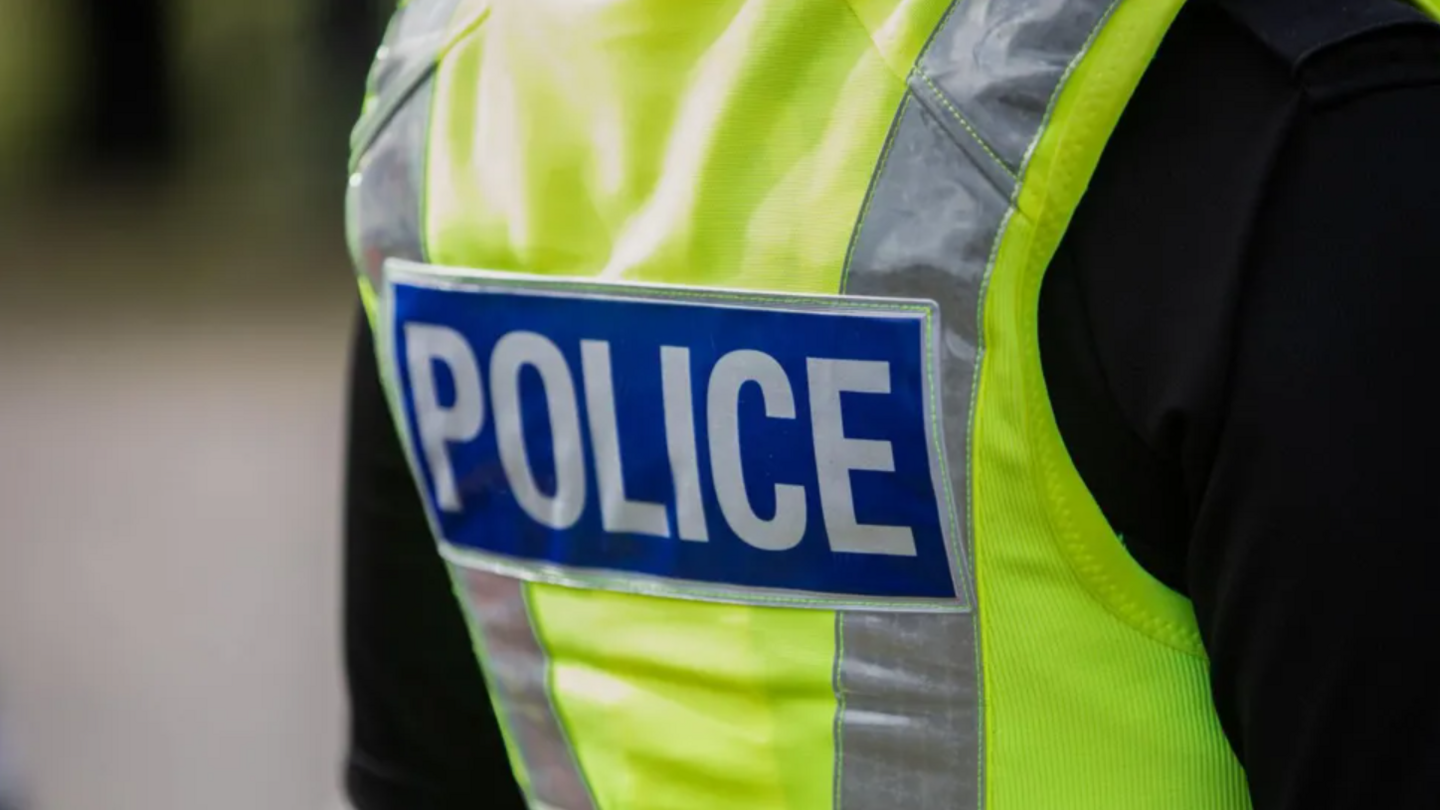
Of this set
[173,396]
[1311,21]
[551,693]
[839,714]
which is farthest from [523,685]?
[173,396]

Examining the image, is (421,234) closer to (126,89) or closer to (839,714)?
(839,714)

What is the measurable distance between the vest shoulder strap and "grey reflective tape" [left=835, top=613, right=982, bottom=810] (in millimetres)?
206

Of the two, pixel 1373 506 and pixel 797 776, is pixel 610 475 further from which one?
pixel 1373 506

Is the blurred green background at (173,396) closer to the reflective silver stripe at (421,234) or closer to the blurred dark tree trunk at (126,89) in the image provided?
the blurred dark tree trunk at (126,89)

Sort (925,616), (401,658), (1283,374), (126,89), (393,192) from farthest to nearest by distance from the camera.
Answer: (126,89), (401,658), (393,192), (925,616), (1283,374)

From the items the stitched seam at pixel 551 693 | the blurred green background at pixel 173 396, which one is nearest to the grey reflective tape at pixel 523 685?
the stitched seam at pixel 551 693

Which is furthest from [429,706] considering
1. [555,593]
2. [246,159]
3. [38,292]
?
[246,159]

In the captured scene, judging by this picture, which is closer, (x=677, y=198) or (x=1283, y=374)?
(x=1283, y=374)

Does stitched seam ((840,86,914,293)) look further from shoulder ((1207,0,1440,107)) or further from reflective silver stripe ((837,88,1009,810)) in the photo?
shoulder ((1207,0,1440,107))

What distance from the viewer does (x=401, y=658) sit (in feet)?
2.60

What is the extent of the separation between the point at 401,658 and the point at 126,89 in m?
5.02

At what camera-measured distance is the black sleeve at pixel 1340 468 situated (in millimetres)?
467

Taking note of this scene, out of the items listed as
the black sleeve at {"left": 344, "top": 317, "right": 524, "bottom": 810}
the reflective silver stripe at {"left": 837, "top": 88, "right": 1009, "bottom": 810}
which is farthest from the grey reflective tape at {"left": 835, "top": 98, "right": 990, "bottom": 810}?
the black sleeve at {"left": 344, "top": 317, "right": 524, "bottom": 810}

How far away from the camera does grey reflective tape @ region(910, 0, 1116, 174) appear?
529 mm
